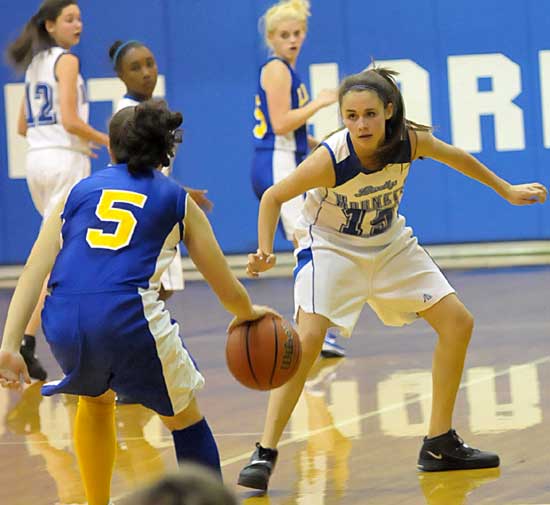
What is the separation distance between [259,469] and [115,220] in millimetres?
1206

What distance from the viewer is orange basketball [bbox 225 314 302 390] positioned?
13.1 ft

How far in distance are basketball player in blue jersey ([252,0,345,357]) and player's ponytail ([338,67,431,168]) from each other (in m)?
2.61

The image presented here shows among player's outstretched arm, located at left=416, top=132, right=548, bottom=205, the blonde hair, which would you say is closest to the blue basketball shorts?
player's outstretched arm, located at left=416, top=132, right=548, bottom=205

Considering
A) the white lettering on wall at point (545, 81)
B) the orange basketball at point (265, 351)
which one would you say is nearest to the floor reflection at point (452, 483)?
the orange basketball at point (265, 351)

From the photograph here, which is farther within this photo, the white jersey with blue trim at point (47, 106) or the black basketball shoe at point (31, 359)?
the white jersey with blue trim at point (47, 106)

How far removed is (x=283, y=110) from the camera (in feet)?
24.4

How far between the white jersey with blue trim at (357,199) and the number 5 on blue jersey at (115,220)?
39.8 inches

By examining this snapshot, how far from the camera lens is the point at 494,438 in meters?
5.11

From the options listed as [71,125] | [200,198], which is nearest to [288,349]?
[200,198]

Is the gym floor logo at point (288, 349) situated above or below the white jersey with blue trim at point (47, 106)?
below

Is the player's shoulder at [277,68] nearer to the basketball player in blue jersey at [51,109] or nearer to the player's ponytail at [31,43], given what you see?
the basketball player in blue jersey at [51,109]

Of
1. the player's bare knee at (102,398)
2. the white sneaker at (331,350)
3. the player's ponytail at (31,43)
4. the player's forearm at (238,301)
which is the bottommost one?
the white sneaker at (331,350)

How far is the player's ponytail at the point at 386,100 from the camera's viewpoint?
456 cm

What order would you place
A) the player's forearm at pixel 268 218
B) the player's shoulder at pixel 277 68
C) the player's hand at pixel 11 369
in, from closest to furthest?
the player's hand at pixel 11 369, the player's forearm at pixel 268 218, the player's shoulder at pixel 277 68
